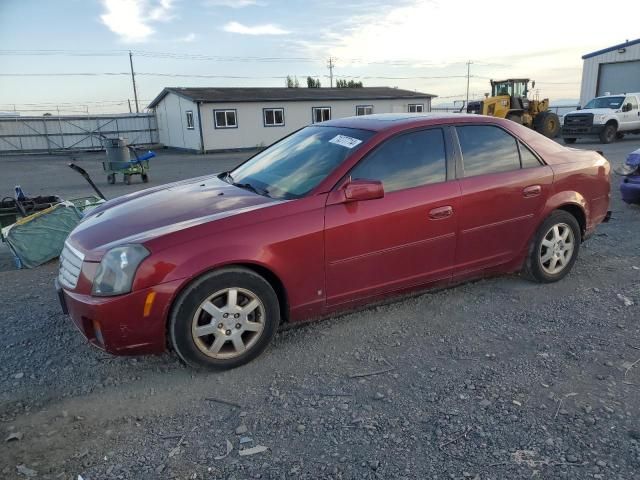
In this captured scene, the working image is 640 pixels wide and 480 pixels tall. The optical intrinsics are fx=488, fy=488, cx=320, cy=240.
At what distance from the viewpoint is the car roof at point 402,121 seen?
3875mm

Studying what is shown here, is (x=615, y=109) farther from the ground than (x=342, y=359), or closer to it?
farther from the ground

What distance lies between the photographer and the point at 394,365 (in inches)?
130

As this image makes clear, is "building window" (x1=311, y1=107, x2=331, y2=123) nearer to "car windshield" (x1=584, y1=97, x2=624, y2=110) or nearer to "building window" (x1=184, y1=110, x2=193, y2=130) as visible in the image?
"building window" (x1=184, y1=110, x2=193, y2=130)

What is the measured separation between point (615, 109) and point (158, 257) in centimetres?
2309

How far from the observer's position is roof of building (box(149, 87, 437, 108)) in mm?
26938

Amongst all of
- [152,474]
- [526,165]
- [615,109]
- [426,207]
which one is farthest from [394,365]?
[615,109]

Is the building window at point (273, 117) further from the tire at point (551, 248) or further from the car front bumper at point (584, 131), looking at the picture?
the tire at point (551, 248)

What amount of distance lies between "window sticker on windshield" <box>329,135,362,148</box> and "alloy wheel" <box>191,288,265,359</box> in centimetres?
138

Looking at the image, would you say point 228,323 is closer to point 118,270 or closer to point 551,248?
point 118,270

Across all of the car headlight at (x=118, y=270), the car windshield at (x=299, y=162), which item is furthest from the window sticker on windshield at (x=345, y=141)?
the car headlight at (x=118, y=270)

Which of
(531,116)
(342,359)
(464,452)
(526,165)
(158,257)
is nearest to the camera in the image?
(464,452)

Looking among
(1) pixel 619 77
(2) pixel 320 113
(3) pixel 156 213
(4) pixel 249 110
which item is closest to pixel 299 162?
(3) pixel 156 213

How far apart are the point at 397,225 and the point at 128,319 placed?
1950 millimetres

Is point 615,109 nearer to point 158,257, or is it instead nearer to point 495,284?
point 495,284
